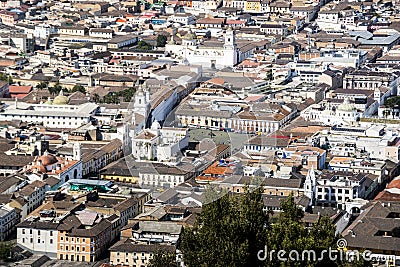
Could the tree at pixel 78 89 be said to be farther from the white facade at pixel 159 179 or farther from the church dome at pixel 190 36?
the white facade at pixel 159 179

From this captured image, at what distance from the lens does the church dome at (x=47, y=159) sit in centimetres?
1182

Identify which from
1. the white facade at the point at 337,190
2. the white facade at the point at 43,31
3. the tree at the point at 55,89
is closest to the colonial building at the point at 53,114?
the tree at the point at 55,89

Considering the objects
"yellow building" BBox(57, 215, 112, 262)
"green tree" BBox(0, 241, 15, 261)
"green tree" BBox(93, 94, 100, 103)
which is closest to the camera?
"green tree" BBox(0, 241, 15, 261)

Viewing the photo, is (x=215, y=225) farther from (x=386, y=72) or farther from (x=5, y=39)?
(x=5, y=39)

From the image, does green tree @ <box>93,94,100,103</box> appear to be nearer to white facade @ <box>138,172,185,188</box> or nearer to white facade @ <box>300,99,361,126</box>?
white facade @ <box>300,99,361,126</box>

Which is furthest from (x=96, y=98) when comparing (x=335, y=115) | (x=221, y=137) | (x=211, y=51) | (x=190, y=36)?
(x=221, y=137)

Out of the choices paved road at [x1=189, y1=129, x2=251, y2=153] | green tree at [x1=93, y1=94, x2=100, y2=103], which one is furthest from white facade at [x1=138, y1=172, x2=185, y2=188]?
green tree at [x1=93, y1=94, x2=100, y2=103]

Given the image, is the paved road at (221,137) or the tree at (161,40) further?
the tree at (161,40)

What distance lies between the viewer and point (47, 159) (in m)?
11.9

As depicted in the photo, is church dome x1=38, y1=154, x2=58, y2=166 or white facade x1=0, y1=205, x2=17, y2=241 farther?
church dome x1=38, y1=154, x2=58, y2=166

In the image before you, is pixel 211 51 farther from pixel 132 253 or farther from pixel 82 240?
pixel 132 253

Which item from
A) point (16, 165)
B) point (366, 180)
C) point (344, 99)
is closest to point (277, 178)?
point (366, 180)

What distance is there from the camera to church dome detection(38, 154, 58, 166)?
1182cm

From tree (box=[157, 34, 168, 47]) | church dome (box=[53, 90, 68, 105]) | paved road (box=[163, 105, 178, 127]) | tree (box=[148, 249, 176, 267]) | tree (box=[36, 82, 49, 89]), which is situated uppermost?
paved road (box=[163, 105, 178, 127])
